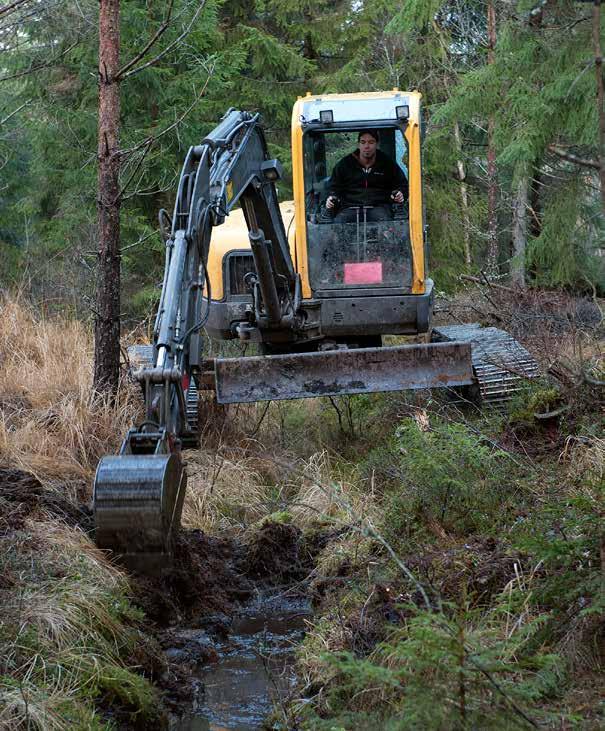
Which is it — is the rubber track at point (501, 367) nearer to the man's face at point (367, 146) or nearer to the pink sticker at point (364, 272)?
the pink sticker at point (364, 272)

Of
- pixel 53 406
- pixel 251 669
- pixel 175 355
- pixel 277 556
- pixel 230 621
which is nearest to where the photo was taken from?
pixel 251 669

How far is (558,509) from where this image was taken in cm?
505

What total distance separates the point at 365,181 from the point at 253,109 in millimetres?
10388

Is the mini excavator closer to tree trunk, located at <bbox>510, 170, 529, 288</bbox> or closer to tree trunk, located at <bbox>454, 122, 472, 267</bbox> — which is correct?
tree trunk, located at <bbox>510, 170, 529, 288</bbox>

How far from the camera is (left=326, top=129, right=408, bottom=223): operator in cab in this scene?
→ 8.67 metres

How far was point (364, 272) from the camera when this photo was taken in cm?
877

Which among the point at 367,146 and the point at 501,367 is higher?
the point at 367,146

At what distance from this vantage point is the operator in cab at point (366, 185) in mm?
8672

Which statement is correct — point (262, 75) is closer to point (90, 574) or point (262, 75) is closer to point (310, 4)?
point (310, 4)

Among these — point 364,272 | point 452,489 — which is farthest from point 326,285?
point 452,489

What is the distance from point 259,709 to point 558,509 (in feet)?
5.68

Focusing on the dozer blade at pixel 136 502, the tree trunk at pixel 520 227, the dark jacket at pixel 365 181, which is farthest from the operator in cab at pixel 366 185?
the tree trunk at pixel 520 227

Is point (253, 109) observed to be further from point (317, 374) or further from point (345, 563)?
point (345, 563)

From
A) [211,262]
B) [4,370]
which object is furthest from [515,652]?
[4,370]
